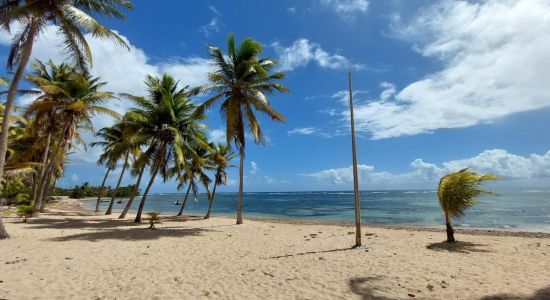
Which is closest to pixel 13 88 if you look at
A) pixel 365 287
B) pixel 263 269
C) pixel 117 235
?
pixel 117 235

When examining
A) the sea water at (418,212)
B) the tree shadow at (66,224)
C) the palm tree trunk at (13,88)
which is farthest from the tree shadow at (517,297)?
the tree shadow at (66,224)

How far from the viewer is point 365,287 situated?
6.20 m

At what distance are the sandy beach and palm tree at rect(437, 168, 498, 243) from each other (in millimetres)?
1341

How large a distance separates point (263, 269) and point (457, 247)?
7444 mm

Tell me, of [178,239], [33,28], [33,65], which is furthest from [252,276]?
[33,65]

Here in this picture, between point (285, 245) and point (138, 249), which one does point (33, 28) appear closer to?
point (138, 249)

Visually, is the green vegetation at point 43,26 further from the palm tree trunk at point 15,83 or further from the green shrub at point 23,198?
the green shrub at point 23,198

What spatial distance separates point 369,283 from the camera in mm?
6441

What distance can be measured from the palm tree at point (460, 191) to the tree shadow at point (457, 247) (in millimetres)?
471

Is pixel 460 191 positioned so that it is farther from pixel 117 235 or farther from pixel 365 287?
pixel 117 235

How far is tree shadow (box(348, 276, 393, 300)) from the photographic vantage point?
18.7ft

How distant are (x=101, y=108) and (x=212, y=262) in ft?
50.6

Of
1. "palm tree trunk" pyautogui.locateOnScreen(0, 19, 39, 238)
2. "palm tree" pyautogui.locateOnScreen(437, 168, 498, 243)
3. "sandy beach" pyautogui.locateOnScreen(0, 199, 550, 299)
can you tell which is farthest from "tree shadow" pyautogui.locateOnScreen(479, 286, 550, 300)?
"palm tree trunk" pyautogui.locateOnScreen(0, 19, 39, 238)

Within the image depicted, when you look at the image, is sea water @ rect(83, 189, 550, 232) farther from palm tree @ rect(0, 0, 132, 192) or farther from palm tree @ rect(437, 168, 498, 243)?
palm tree @ rect(0, 0, 132, 192)
